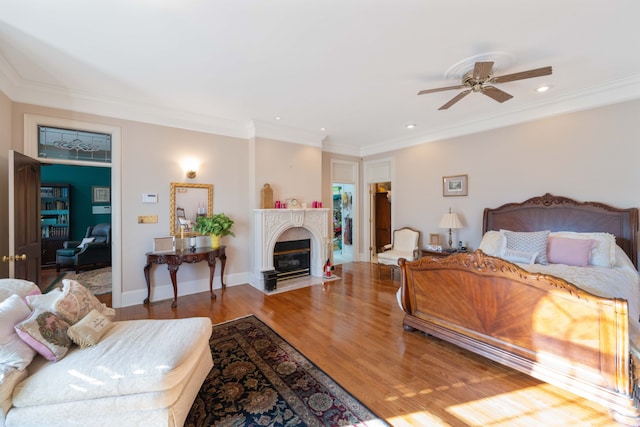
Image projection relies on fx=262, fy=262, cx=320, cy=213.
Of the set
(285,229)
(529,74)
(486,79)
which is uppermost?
(486,79)

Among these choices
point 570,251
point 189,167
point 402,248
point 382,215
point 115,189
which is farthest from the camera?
point 382,215

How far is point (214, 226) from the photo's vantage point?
159 inches

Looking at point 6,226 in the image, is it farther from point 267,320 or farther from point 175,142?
point 267,320

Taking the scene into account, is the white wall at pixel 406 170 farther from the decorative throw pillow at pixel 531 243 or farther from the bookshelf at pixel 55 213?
the bookshelf at pixel 55 213

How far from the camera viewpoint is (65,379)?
145 centimetres

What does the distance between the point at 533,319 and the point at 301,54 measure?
299 cm

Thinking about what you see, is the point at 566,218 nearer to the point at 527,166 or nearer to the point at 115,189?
the point at 527,166

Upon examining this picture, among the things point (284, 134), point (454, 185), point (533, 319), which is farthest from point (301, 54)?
point (454, 185)

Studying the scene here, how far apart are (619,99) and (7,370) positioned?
604 centimetres

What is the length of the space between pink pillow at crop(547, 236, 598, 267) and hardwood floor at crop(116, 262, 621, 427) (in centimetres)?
172

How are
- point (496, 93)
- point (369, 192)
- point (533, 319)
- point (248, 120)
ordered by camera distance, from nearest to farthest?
point (533, 319) < point (496, 93) < point (248, 120) < point (369, 192)

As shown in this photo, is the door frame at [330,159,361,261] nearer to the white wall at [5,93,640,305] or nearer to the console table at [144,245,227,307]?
the white wall at [5,93,640,305]

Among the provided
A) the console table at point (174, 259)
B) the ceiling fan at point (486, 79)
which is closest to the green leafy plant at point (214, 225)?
the console table at point (174, 259)

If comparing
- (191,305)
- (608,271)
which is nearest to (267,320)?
(191,305)
